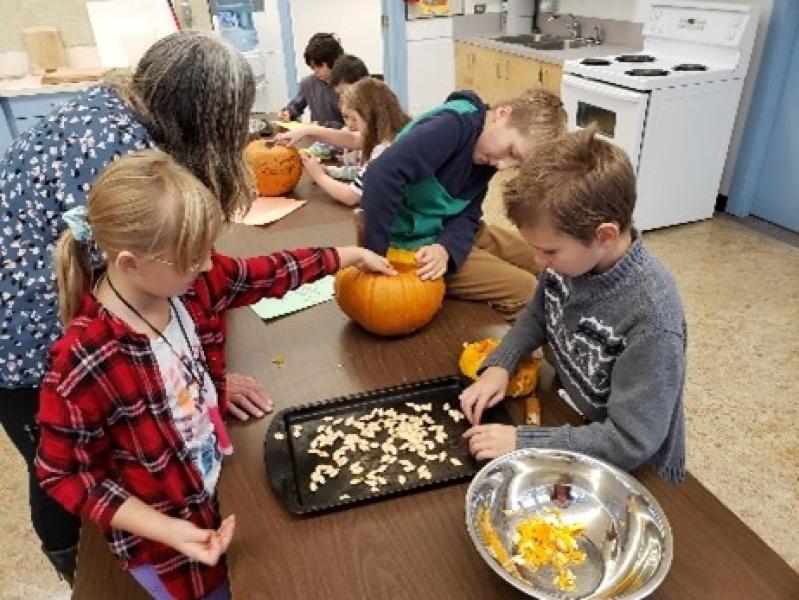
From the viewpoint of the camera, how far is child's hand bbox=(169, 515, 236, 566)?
0.80 meters

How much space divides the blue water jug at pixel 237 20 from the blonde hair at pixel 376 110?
3.52 meters

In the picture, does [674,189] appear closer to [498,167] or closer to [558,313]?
[498,167]

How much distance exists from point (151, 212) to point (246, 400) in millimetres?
410

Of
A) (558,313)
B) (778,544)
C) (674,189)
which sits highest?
(558,313)

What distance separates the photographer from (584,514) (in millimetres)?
859

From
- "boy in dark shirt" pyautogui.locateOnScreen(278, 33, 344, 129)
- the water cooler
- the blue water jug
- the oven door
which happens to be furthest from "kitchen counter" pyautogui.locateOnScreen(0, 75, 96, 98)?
the oven door

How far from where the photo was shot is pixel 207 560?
0.80 meters

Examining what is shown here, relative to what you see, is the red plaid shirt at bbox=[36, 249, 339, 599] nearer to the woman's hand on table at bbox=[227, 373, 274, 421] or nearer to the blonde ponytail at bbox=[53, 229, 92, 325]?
the blonde ponytail at bbox=[53, 229, 92, 325]

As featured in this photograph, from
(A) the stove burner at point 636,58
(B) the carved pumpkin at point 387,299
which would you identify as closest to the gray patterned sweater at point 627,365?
(B) the carved pumpkin at point 387,299

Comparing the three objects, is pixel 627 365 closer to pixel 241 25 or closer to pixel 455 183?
pixel 455 183

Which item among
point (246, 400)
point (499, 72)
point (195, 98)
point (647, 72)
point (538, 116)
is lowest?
point (499, 72)

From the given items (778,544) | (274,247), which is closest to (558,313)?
(274,247)

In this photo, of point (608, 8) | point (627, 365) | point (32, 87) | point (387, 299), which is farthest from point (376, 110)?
point (608, 8)

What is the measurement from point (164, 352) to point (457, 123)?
3.04ft
